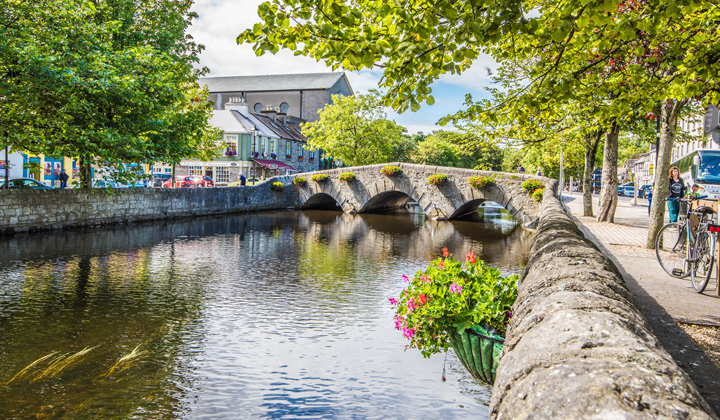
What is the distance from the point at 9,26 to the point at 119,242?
6.08 m

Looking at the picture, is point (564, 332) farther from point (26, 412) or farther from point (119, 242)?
point (119, 242)

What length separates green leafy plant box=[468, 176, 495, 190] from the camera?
83.1 feet

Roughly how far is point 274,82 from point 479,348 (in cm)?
6769

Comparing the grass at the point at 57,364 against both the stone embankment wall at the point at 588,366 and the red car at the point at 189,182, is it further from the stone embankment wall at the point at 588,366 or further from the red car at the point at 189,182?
the red car at the point at 189,182

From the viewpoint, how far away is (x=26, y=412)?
4.62 meters

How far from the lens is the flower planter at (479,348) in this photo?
13.2 ft

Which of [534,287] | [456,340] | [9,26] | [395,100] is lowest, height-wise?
[456,340]

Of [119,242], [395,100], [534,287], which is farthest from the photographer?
[119,242]

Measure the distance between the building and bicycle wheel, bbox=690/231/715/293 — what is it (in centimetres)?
2913

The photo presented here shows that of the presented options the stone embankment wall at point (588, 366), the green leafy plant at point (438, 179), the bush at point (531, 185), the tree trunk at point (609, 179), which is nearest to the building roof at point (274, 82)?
the green leafy plant at point (438, 179)

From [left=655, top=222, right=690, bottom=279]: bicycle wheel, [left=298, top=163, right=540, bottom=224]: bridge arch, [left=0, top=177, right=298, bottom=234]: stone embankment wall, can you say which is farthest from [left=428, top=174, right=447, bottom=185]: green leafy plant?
[left=655, top=222, right=690, bottom=279]: bicycle wheel

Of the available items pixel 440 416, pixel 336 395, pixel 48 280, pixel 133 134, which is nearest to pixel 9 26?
pixel 133 134

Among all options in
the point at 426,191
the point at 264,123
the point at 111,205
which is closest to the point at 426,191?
the point at 426,191

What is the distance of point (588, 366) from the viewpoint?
72.6 inches
